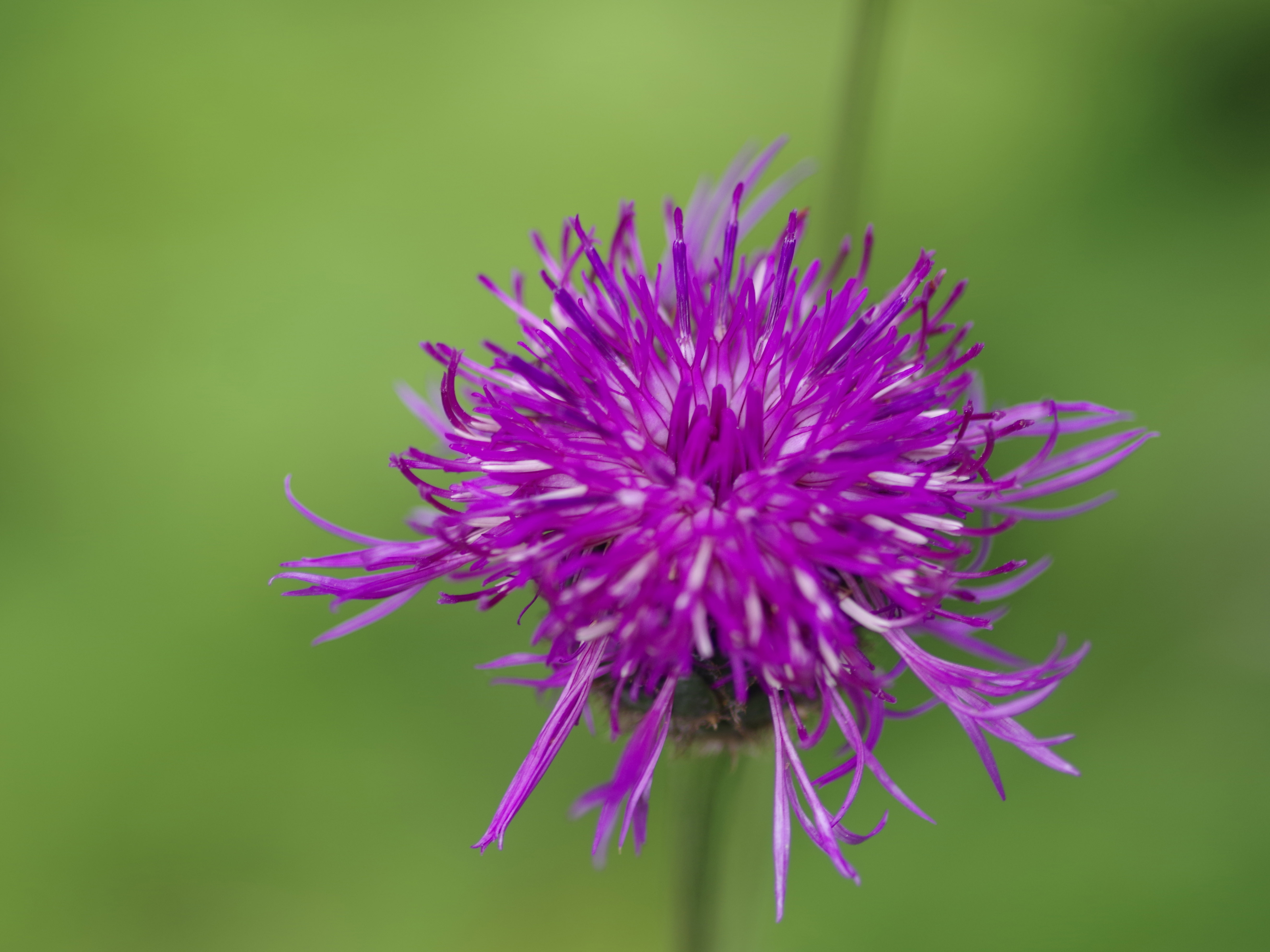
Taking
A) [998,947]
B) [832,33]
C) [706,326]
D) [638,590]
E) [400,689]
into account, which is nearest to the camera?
[638,590]

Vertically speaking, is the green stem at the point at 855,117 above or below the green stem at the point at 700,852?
above

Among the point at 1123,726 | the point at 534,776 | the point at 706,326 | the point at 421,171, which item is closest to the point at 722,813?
the point at 534,776

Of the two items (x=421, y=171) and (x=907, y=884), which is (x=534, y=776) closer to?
(x=907, y=884)

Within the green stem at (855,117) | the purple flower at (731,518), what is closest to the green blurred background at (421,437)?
the green stem at (855,117)

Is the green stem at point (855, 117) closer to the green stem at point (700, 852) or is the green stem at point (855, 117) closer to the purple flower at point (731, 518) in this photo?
the purple flower at point (731, 518)

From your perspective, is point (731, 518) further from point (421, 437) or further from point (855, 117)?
point (421, 437)
